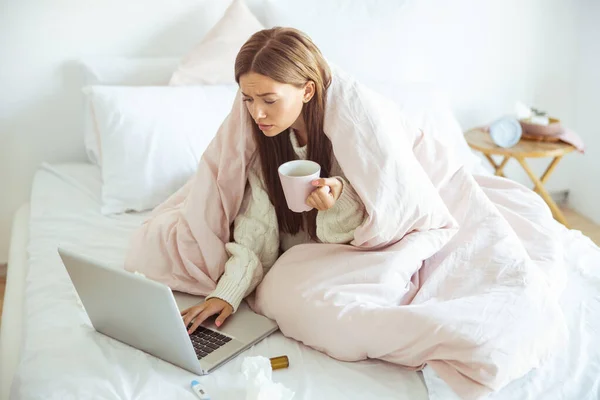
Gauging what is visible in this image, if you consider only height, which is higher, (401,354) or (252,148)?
(252,148)

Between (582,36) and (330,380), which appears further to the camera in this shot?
(582,36)

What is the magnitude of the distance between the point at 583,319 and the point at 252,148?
32.0 inches

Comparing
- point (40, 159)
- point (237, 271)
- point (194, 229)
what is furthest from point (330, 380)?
point (40, 159)

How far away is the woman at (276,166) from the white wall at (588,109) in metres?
1.79

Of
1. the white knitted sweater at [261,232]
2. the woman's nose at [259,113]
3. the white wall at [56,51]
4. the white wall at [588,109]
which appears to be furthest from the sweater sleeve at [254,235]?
the white wall at [588,109]

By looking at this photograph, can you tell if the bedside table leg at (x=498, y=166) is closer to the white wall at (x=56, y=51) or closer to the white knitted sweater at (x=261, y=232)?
the white wall at (x=56, y=51)

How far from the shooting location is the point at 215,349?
54.7 inches

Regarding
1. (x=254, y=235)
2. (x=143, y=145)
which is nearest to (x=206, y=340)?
(x=254, y=235)

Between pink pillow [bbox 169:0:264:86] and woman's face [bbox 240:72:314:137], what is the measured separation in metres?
0.86

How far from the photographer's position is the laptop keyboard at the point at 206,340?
1.39 metres

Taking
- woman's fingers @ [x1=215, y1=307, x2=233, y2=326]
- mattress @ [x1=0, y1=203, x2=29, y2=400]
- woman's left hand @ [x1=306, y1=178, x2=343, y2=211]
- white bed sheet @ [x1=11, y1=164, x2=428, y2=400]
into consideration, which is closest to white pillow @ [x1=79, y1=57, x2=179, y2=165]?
mattress @ [x1=0, y1=203, x2=29, y2=400]

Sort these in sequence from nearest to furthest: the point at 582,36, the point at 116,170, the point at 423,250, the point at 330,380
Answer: the point at 330,380 → the point at 423,250 → the point at 116,170 → the point at 582,36

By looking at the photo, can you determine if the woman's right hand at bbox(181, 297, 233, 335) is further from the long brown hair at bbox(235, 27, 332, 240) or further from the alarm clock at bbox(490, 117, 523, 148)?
the alarm clock at bbox(490, 117, 523, 148)

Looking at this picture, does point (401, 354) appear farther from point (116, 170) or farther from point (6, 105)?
point (6, 105)
